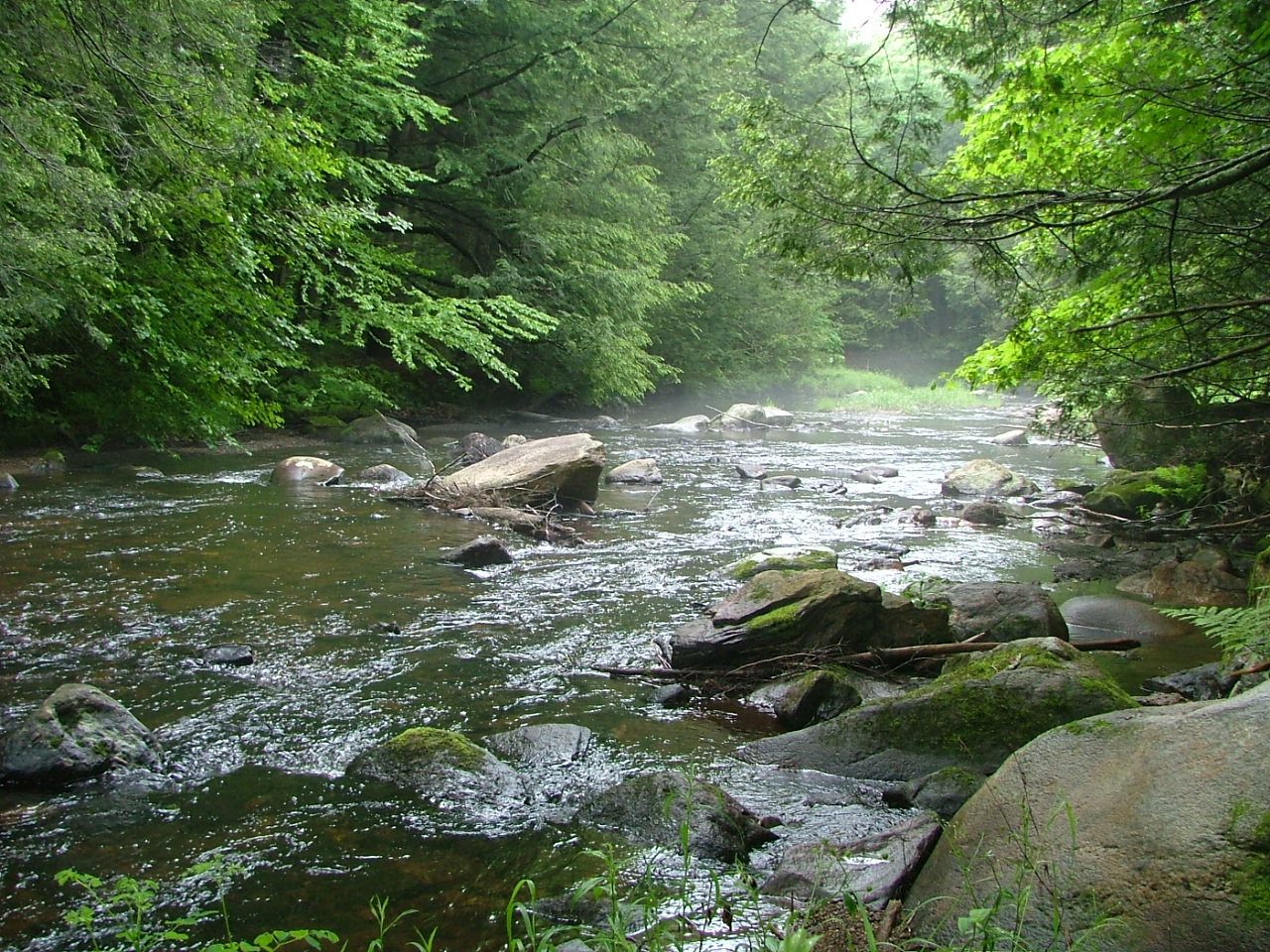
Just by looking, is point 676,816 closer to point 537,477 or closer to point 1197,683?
point 1197,683

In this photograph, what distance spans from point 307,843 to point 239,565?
201 inches

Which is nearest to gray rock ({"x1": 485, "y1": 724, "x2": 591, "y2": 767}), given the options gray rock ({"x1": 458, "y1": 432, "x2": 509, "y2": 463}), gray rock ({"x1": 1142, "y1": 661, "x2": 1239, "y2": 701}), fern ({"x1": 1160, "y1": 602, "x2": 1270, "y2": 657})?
fern ({"x1": 1160, "y1": 602, "x2": 1270, "y2": 657})

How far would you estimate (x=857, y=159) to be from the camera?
6.43m

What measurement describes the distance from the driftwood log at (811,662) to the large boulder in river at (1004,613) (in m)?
0.41

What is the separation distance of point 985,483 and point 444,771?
1247 centimetres

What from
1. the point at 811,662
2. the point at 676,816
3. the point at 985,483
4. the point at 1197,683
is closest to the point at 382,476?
the point at 811,662

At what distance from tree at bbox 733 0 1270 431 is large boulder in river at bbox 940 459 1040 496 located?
25.3 ft

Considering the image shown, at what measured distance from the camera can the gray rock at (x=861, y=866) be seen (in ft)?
10.9

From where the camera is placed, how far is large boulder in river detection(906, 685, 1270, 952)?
2537 millimetres

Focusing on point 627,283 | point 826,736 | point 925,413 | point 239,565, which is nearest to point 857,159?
point 826,736

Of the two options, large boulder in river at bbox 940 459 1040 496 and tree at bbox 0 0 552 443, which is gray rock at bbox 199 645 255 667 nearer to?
tree at bbox 0 0 552 443

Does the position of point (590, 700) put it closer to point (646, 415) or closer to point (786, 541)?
point (786, 541)

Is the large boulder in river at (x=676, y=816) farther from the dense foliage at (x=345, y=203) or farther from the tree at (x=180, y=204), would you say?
the tree at (x=180, y=204)

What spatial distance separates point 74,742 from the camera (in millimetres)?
4398
